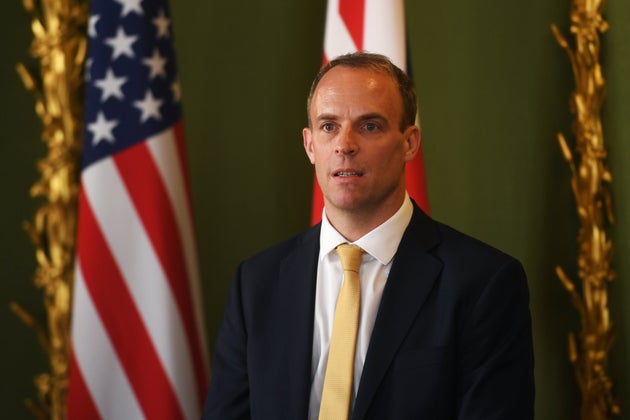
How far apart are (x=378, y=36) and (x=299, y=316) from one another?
1259mm

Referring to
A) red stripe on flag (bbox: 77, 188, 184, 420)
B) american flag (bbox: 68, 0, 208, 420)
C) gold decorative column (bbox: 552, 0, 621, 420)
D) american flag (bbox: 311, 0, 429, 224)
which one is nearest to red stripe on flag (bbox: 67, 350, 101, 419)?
american flag (bbox: 68, 0, 208, 420)

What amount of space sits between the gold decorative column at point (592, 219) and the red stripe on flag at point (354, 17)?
71 centimetres

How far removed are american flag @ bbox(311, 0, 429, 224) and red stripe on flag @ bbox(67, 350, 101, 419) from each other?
3.04 feet

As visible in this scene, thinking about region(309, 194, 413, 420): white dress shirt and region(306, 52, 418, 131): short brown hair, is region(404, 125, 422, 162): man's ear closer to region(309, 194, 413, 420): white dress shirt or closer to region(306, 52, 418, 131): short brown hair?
region(306, 52, 418, 131): short brown hair

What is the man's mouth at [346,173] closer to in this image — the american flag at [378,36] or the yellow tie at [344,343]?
the yellow tie at [344,343]

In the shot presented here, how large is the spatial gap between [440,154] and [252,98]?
2.53ft

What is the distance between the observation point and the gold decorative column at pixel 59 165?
10.4 feet

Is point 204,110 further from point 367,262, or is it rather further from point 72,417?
point 367,262

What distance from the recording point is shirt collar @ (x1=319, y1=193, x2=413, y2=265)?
2.02 metres

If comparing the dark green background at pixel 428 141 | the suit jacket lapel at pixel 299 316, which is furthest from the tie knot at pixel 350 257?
the dark green background at pixel 428 141

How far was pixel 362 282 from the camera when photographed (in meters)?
2.04

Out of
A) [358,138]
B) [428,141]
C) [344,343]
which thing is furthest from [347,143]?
[428,141]

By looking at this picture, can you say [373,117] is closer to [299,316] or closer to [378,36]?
[299,316]

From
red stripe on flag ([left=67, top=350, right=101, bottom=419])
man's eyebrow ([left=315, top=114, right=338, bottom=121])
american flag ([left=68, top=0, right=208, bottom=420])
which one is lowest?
red stripe on flag ([left=67, top=350, right=101, bottom=419])
